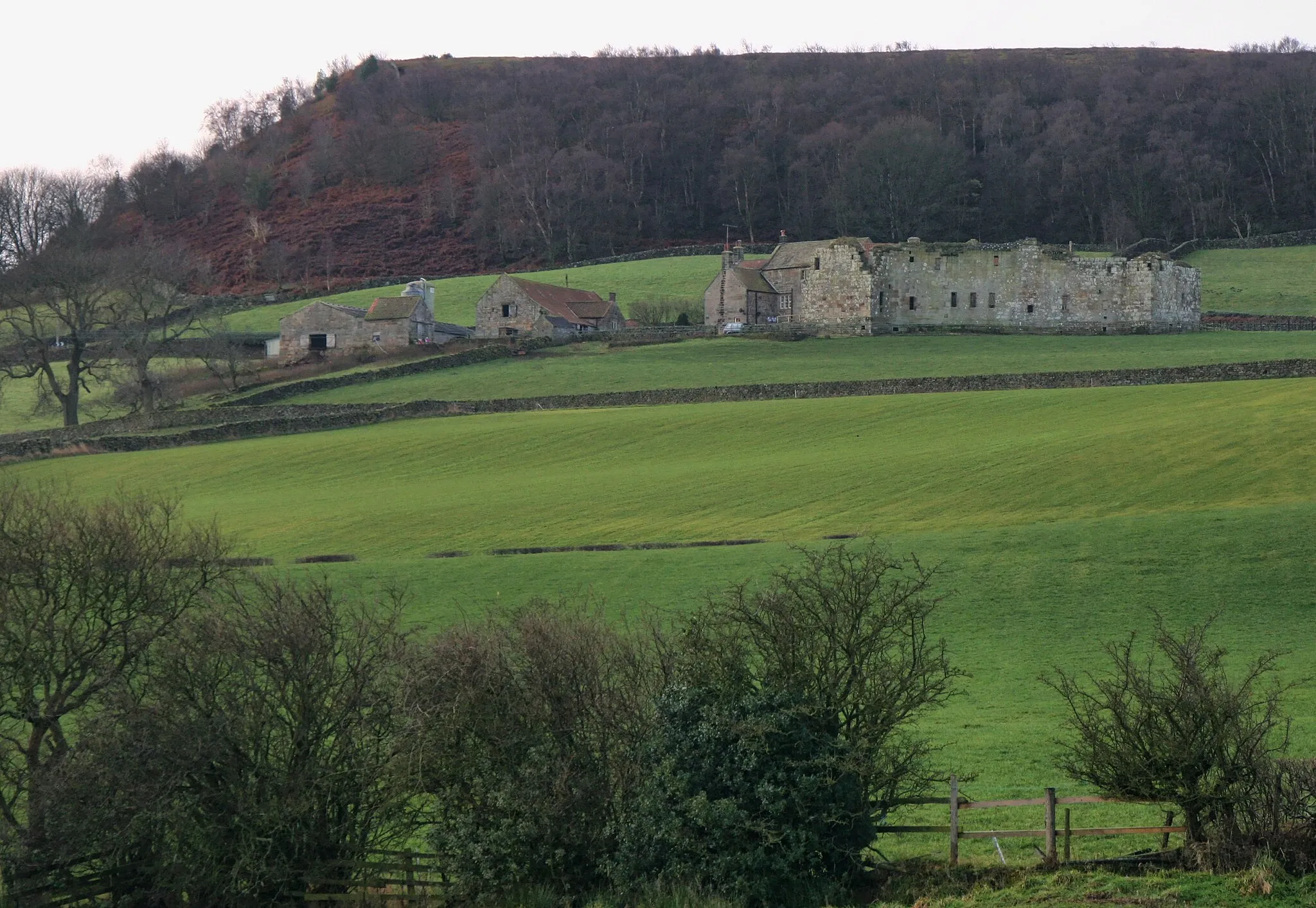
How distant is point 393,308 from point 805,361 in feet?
91.6

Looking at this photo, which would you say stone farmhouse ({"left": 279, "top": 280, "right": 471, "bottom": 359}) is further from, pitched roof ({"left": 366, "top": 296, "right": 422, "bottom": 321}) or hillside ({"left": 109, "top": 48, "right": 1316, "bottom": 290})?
hillside ({"left": 109, "top": 48, "right": 1316, "bottom": 290})

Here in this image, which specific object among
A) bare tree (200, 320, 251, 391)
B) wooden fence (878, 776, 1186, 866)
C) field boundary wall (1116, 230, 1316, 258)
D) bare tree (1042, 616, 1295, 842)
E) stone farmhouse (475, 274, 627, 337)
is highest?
field boundary wall (1116, 230, 1316, 258)

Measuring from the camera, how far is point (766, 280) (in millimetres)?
91000

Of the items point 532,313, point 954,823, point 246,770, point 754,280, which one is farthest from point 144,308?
point 954,823

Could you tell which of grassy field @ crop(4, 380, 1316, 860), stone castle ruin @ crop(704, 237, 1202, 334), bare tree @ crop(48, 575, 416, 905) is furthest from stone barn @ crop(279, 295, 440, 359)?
bare tree @ crop(48, 575, 416, 905)

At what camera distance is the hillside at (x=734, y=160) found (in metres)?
127

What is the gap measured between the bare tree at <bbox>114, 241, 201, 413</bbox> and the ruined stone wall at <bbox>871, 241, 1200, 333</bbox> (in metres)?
41.2

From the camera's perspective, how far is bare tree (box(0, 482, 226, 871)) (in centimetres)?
1869

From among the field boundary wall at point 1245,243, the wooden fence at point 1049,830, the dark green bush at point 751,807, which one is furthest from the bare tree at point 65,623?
the field boundary wall at point 1245,243

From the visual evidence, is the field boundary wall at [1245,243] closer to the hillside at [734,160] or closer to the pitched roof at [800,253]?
the hillside at [734,160]

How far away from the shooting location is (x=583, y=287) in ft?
348

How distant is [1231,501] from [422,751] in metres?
26.9

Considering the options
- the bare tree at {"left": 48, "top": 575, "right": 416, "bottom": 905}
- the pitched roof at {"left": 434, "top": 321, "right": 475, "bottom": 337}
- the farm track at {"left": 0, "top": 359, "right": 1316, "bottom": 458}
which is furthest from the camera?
the pitched roof at {"left": 434, "top": 321, "right": 475, "bottom": 337}

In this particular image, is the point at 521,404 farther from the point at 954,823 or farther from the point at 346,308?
the point at 954,823
